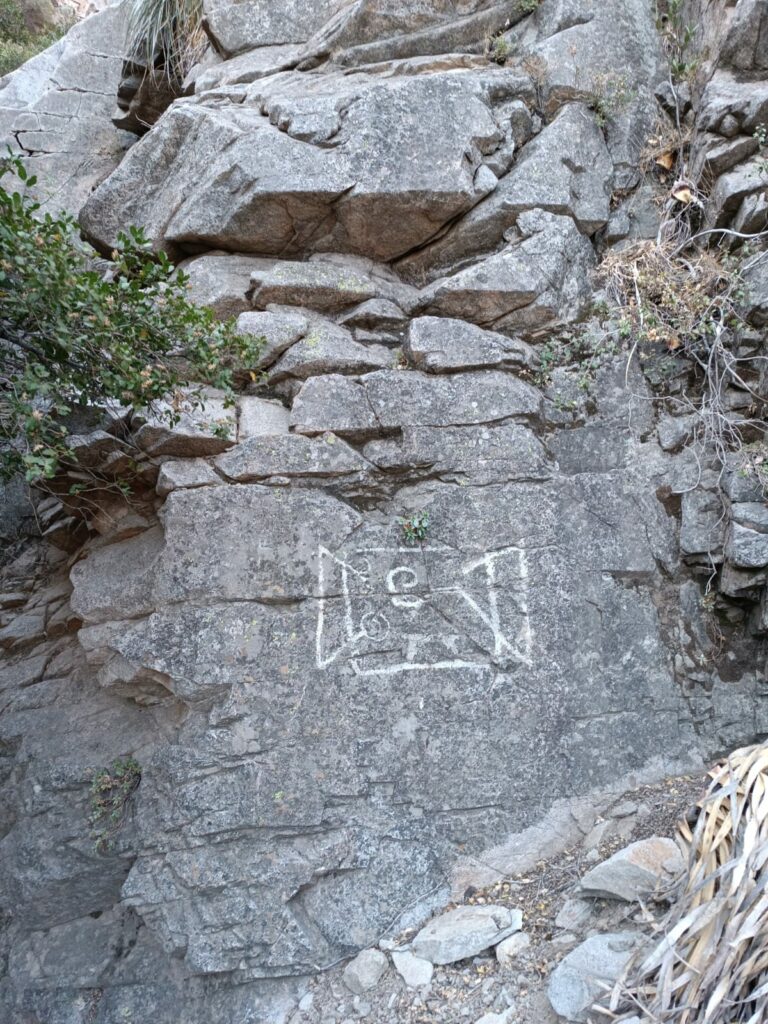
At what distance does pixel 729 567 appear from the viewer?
163 inches

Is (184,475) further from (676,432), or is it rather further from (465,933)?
(676,432)

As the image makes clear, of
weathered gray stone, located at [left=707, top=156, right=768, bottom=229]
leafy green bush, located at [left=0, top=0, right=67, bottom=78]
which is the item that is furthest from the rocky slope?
leafy green bush, located at [left=0, top=0, right=67, bottom=78]

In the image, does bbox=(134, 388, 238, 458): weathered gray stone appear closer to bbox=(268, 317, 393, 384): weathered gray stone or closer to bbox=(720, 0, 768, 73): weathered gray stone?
bbox=(268, 317, 393, 384): weathered gray stone

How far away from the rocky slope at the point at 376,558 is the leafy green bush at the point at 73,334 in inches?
19.5

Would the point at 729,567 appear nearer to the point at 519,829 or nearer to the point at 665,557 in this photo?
the point at 665,557

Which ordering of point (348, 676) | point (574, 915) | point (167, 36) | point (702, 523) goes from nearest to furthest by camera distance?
A: point (574, 915), point (348, 676), point (702, 523), point (167, 36)

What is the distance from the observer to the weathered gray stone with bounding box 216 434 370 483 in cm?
416

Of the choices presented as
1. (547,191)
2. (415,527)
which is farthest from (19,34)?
(415,527)

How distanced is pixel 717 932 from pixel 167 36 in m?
6.53

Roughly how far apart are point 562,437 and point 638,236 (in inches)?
59.7

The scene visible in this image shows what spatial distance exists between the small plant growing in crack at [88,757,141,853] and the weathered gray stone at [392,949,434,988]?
1.53 m

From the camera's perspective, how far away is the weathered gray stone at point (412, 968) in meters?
3.45

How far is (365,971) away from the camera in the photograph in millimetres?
3555

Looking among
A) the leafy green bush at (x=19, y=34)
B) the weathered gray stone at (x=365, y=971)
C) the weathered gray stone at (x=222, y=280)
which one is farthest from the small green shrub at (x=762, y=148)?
the leafy green bush at (x=19, y=34)
